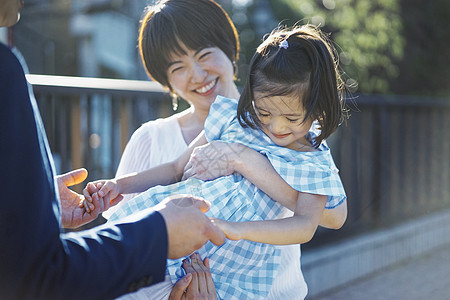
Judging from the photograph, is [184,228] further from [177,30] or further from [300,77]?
[177,30]

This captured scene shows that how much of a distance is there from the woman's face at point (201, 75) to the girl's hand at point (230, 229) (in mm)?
937

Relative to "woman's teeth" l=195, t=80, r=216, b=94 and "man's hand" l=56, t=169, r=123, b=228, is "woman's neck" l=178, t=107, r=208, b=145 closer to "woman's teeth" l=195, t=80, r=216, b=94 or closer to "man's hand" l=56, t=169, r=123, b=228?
"woman's teeth" l=195, t=80, r=216, b=94

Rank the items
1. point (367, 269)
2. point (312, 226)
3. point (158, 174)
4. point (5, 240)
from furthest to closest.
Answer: point (367, 269) < point (158, 174) < point (312, 226) < point (5, 240)

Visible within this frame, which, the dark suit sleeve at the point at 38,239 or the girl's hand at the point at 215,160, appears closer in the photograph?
the dark suit sleeve at the point at 38,239

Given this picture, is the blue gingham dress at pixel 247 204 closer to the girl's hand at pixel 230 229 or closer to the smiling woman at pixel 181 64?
the girl's hand at pixel 230 229

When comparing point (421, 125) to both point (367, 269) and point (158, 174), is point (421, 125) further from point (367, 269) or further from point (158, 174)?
point (158, 174)

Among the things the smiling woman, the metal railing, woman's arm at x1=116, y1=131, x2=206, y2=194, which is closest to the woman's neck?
the smiling woman

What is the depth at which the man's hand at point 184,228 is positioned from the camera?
1.25 metres

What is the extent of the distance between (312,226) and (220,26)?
1.07 meters

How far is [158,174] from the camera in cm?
207

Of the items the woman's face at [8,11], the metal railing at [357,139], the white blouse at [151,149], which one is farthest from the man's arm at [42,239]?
the metal railing at [357,139]

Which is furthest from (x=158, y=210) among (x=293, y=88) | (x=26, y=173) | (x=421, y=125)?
(x=421, y=125)

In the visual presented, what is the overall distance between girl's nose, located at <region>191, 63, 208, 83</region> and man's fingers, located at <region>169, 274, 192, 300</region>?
38.2 inches

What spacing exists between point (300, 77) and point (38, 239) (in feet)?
3.57
